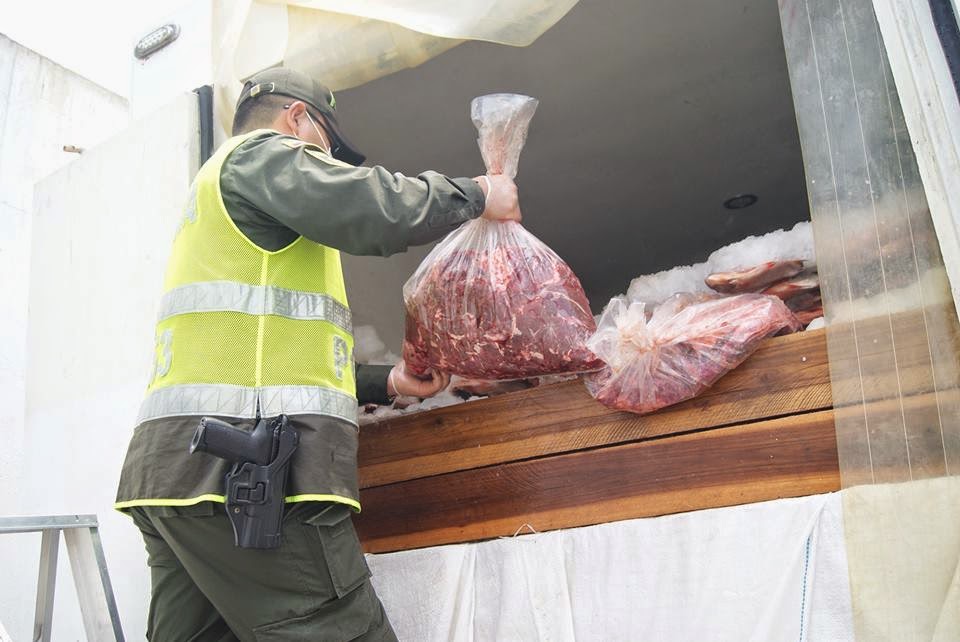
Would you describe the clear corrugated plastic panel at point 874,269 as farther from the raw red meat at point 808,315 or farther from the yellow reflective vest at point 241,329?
the yellow reflective vest at point 241,329

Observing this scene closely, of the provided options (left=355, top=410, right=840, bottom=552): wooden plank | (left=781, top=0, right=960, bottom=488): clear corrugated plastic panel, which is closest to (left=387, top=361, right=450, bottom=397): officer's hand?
(left=355, top=410, right=840, bottom=552): wooden plank

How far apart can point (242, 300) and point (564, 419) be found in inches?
26.2

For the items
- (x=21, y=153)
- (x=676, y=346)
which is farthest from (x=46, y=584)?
(x=21, y=153)

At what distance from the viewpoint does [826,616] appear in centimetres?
148

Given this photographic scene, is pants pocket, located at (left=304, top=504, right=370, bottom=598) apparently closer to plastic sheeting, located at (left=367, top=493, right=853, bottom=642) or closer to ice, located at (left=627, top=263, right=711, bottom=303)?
plastic sheeting, located at (left=367, top=493, right=853, bottom=642)

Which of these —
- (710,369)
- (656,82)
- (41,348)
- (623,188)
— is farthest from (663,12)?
(41,348)

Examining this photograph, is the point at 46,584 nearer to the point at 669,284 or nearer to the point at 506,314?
the point at 506,314

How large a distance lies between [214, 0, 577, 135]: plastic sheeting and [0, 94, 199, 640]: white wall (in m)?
0.22

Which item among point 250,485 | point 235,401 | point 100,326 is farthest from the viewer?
point 100,326

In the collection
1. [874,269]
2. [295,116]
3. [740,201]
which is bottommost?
[874,269]

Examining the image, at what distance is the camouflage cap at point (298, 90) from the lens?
2.01 m

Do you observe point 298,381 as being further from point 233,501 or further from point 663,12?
point 663,12

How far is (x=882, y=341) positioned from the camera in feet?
4.65

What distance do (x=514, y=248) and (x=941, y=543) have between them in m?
0.97
